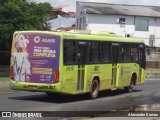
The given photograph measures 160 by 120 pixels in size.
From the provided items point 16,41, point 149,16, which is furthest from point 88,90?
point 149,16

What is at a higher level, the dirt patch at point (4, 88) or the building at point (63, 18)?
the building at point (63, 18)

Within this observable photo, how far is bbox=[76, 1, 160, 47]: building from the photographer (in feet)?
238

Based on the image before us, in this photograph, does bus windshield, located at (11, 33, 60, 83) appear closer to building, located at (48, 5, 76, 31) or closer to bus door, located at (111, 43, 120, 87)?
bus door, located at (111, 43, 120, 87)

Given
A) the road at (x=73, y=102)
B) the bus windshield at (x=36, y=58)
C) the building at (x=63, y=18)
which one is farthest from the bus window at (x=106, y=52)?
the building at (x=63, y=18)

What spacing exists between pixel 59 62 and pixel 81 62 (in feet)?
5.58

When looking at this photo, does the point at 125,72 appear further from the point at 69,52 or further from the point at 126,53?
the point at 69,52

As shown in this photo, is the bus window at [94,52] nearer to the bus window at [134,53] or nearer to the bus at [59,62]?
the bus at [59,62]

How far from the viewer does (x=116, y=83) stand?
2427 cm

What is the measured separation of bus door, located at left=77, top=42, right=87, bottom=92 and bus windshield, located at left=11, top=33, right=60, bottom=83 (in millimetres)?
1573

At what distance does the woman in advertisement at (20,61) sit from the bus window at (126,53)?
674 cm

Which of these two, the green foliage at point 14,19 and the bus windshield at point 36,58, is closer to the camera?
the bus windshield at point 36,58

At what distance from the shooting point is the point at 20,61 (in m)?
19.8

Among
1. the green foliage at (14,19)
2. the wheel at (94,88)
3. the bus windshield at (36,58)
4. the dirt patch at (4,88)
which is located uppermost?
the green foliage at (14,19)

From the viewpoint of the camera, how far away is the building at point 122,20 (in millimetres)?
72688
